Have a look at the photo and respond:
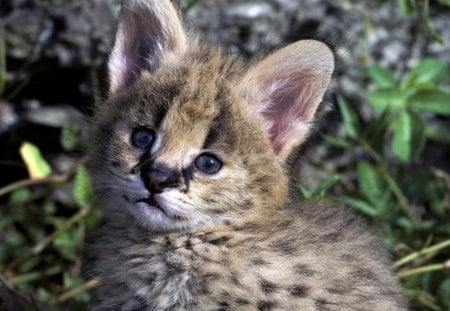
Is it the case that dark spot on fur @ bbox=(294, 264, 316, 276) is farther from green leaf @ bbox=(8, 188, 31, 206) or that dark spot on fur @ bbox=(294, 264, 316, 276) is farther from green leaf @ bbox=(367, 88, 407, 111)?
green leaf @ bbox=(8, 188, 31, 206)

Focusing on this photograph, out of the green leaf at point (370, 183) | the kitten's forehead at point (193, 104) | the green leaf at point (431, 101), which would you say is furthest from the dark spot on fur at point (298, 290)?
the green leaf at point (431, 101)

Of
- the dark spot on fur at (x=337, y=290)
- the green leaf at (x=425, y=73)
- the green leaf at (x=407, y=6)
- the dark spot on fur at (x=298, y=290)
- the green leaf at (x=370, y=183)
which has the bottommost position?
the green leaf at (x=370, y=183)

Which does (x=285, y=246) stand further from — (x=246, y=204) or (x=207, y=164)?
(x=207, y=164)

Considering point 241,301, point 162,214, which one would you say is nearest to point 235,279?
point 241,301

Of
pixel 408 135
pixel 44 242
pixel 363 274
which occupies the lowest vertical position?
pixel 44 242

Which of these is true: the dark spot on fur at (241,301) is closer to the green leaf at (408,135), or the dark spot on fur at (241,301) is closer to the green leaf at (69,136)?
the green leaf at (408,135)

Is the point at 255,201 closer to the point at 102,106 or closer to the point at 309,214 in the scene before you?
the point at 309,214
